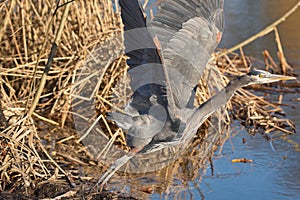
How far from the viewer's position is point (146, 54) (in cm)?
362

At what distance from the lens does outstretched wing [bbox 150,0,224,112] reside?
4.04 meters

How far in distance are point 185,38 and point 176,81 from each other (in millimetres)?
273

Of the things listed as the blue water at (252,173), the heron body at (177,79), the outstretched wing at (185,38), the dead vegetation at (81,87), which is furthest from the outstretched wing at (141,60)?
the dead vegetation at (81,87)

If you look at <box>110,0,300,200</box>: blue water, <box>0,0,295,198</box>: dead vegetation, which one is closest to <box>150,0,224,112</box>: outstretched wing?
<box>110,0,300,200</box>: blue water

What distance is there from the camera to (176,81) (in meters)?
4.06

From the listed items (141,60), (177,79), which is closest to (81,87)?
(177,79)

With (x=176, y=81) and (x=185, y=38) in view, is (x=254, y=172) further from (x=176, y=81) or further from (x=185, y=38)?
(x=185, y=38)

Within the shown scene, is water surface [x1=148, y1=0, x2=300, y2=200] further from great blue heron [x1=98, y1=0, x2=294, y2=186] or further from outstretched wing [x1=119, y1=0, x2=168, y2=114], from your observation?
outstretched wing [x1=119, y1=0, x2=168, y2=114]

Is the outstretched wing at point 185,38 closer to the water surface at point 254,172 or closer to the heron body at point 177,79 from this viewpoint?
the heron body at point 177,79

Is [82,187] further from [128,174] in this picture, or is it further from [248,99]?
[248,99]

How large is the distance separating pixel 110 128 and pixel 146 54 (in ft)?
5.88

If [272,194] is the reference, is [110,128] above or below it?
above

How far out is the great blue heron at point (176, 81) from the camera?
4016 mm

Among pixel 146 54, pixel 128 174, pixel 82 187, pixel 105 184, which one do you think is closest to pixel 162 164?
pixel 128 174
